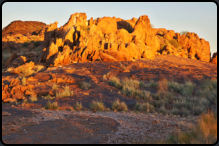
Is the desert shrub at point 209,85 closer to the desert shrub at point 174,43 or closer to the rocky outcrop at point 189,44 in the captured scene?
the rocky outcrop at point 189,44

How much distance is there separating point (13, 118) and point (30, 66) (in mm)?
16815

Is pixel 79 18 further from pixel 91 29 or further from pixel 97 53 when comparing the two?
pixel 97 53

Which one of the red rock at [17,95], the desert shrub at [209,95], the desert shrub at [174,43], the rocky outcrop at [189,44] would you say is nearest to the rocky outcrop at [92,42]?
the desert shrub at [174,43]

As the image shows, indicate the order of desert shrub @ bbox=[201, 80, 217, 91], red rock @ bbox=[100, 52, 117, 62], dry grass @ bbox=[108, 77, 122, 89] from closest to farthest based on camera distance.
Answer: desert shrub @ bbox=[201, 80, 217, 91] → dry grass @ bbox=[108, 77, 122, 89] → red rock @ bbox=[100, 52, 117, 62]

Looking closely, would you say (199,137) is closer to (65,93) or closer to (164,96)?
(164,96)

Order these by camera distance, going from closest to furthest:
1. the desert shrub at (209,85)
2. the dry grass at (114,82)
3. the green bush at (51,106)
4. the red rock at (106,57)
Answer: the green bush at (51,106)
the desert shrub at (209,85)
the dry grass at (114,82)
the red rock at (106,57)

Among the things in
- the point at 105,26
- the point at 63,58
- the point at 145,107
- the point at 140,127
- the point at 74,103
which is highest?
the point at 105,26

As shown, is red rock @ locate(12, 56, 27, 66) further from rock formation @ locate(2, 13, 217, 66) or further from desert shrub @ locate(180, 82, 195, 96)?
desert shrub @ locate(180, 82, 195, 96)

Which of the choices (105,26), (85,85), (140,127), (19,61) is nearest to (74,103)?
(85,85)

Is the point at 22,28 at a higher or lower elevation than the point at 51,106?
higher

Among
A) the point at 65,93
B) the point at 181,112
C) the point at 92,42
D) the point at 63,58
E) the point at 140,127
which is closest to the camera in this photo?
the point at 140,127

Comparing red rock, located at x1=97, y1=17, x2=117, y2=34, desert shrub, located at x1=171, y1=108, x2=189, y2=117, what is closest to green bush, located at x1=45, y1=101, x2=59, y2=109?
desert shrub, located at x1=171, y1=108, x2=189, y2=117

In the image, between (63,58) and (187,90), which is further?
(63,58)

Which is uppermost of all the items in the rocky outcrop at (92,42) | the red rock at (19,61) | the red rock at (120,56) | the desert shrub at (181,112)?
the rocky outcrop at (92,42)
